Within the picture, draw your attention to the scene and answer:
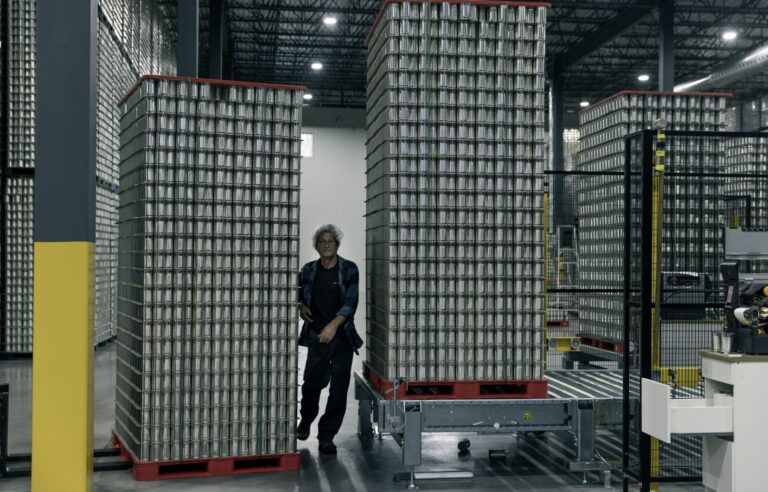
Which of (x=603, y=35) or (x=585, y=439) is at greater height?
(x=603, y=35)

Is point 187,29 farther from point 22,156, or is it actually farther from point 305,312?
point 305,312

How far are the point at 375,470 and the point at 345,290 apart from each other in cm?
157

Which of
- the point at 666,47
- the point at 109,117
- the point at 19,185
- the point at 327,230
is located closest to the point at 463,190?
the point at 327,230

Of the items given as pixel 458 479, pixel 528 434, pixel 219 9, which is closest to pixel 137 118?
pixel 458 479

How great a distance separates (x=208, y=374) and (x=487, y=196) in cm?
268

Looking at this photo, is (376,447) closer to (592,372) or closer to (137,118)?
(592,372)

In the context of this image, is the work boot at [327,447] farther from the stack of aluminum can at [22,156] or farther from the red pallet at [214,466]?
the stack of aluminum can at [22,156]

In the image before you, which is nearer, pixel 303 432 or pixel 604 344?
pixel 303 432

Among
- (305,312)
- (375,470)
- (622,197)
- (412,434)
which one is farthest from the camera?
(622,197)

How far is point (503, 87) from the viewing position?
6.32 meters

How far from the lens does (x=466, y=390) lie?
6230 millimetres

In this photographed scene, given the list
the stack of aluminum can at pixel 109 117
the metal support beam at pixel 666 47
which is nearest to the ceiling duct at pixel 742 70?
the metal support beam at pixel 666 47

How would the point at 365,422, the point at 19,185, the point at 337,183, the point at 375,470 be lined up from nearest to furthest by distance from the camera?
the point at 375,470 < the point at 365,422 < the point at 19,185 < the point at 337,183

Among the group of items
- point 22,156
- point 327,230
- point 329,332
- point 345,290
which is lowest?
point 329,332
